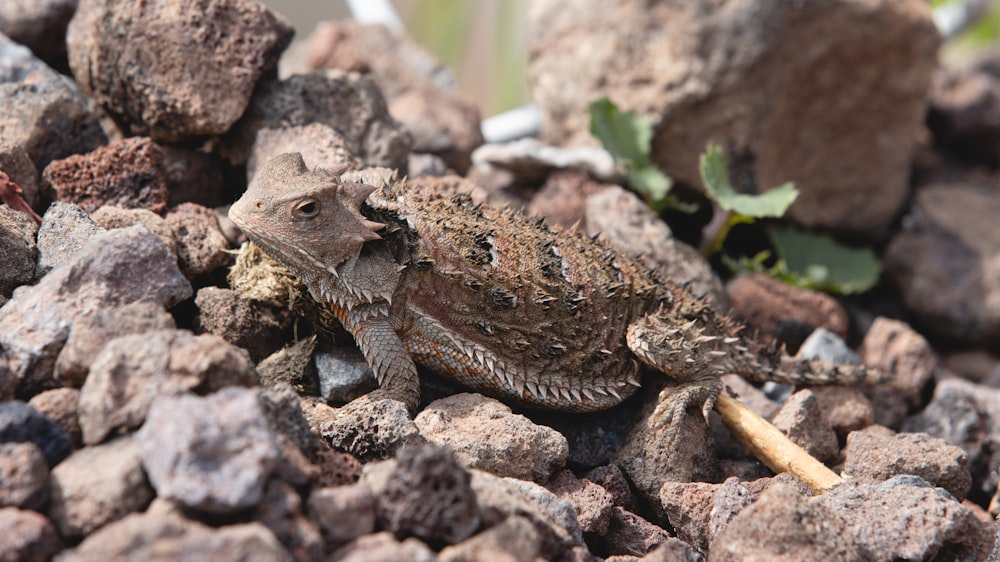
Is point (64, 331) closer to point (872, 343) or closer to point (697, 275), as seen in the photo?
point (697, 275)

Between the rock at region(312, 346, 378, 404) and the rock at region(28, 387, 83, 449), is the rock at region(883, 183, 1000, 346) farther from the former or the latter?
the rock at region(28, 387, 83, 449)

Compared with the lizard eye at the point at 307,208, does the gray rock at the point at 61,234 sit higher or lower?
lower

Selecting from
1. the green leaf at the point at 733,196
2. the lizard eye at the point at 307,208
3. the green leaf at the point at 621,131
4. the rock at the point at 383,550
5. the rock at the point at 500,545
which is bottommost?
the rock at the point at 500,545

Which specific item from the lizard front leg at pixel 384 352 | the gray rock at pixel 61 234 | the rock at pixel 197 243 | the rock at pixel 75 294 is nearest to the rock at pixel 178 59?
the rock at pixel 197 243

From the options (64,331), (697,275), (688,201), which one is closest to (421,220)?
(64,331)

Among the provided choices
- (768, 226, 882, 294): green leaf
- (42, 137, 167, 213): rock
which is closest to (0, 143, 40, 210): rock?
(42, 137, 167, 213): rock

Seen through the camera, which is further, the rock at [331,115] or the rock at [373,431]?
the rock at [331,115]

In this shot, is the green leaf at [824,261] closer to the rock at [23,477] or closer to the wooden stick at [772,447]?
the wooden stick at [772,447]
